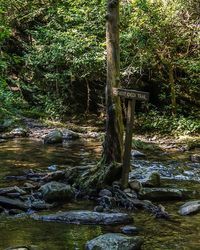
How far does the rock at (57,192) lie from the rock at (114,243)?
2584 millimetres

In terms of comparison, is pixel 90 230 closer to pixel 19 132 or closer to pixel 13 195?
pixel 13 195

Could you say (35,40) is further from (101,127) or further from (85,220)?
(85,220)

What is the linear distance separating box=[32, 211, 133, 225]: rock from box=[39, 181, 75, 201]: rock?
101 centimetres

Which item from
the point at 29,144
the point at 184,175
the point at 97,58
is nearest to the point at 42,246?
the point at 184,175

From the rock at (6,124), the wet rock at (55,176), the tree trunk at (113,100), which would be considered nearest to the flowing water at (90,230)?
the wet rock at (55,176)

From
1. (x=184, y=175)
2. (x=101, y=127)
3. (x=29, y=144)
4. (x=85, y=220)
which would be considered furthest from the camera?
(x=101, y=127)

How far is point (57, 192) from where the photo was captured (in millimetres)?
8391

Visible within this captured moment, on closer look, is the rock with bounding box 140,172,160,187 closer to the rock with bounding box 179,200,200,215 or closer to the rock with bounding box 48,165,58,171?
the rock with bounding box 179,200,200,215

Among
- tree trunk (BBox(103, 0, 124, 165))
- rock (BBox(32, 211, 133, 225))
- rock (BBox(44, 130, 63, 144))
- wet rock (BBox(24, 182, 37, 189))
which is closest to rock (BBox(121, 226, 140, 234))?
rock (BBox(32, 211, 133, 225))

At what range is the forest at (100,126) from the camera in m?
7.02

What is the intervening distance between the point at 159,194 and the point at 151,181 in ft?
2.84

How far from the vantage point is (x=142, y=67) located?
19.8 m

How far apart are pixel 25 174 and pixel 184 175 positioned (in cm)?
401

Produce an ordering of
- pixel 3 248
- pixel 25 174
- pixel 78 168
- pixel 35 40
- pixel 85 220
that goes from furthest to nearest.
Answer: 1. pixel 35 40
2. pixel 25 174
3. pixel 78 168
4. pixel 85 220
5. pixel 3 248
